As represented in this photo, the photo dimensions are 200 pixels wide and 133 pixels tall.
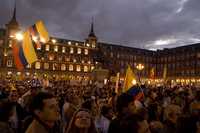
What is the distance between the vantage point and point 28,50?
10766 millimetres

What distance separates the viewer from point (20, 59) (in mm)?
11227

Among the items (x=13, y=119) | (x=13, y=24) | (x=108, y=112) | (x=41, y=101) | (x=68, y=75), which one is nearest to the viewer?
(x=41, y=101)

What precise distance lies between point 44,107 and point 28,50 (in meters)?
7.50

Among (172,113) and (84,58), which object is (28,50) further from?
(84,58)

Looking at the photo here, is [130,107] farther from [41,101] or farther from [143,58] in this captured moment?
[143,58]

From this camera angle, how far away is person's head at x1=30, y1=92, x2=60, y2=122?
3.53 m

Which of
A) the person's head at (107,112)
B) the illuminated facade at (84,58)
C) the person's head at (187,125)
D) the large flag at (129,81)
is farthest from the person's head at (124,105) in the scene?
the illuminated facade at (84,58)

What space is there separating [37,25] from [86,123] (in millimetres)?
8331

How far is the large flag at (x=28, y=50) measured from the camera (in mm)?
10492

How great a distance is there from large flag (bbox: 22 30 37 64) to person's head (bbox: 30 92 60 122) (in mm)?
6856

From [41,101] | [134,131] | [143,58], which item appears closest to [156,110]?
[134,131]

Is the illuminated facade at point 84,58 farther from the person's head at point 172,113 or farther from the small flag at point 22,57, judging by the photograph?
the person's head at point 172,113

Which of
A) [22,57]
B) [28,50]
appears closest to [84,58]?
[22,57]

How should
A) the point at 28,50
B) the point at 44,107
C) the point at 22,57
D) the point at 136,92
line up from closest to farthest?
the point at 44,107
the point at 28,50
the point at 136,92
the point at 22,57
